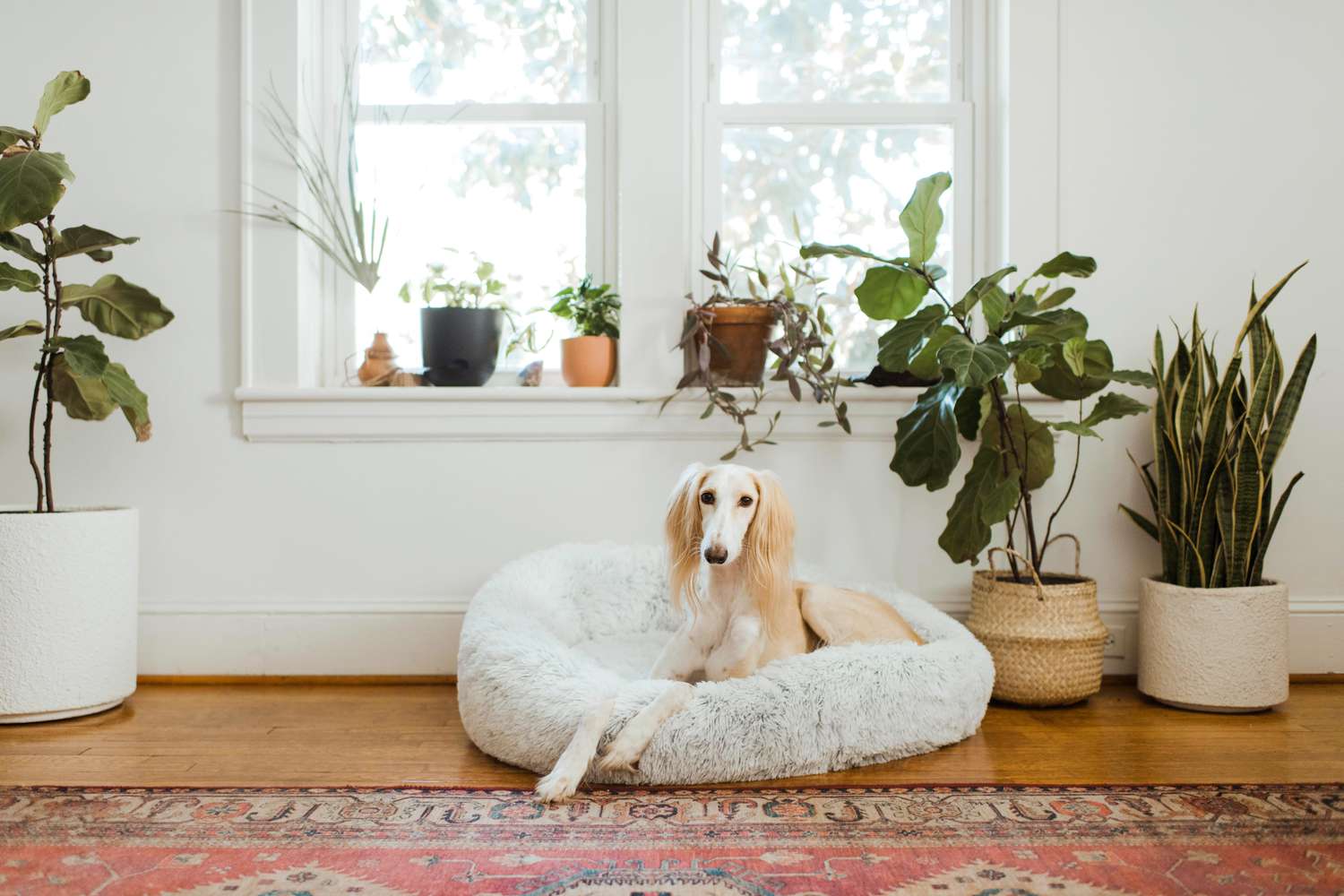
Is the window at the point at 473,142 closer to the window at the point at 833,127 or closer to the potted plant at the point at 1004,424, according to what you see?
the window at the point at 833,127

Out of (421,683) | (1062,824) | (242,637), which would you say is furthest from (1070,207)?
(242,637)

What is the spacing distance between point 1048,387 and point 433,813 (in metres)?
1.77

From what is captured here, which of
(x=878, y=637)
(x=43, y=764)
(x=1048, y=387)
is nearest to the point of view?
(x=43, y=764)

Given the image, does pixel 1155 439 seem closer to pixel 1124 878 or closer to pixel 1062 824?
pixel 1062 824

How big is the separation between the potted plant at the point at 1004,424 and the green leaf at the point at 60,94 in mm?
1723

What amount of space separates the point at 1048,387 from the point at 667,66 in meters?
1.36

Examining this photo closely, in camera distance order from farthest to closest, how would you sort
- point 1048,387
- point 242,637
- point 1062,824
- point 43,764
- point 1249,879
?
point 242,637 → point 1048,387 → point 43,764 → point 1062,824 → point 1249,879

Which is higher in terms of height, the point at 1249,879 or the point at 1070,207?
the point at 1070,207

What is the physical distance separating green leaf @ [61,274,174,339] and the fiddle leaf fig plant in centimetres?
161

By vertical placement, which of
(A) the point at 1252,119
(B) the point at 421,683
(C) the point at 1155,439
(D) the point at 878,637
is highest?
(A) the point at 1252,119

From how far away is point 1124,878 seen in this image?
54.6 inches

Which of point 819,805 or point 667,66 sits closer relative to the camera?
point 819,805

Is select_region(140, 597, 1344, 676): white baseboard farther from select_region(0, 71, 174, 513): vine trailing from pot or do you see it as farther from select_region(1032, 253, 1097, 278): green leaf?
select_region(1032, 253, 1097, 278): green leaf

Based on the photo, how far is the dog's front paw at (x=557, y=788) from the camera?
1.69 meters
